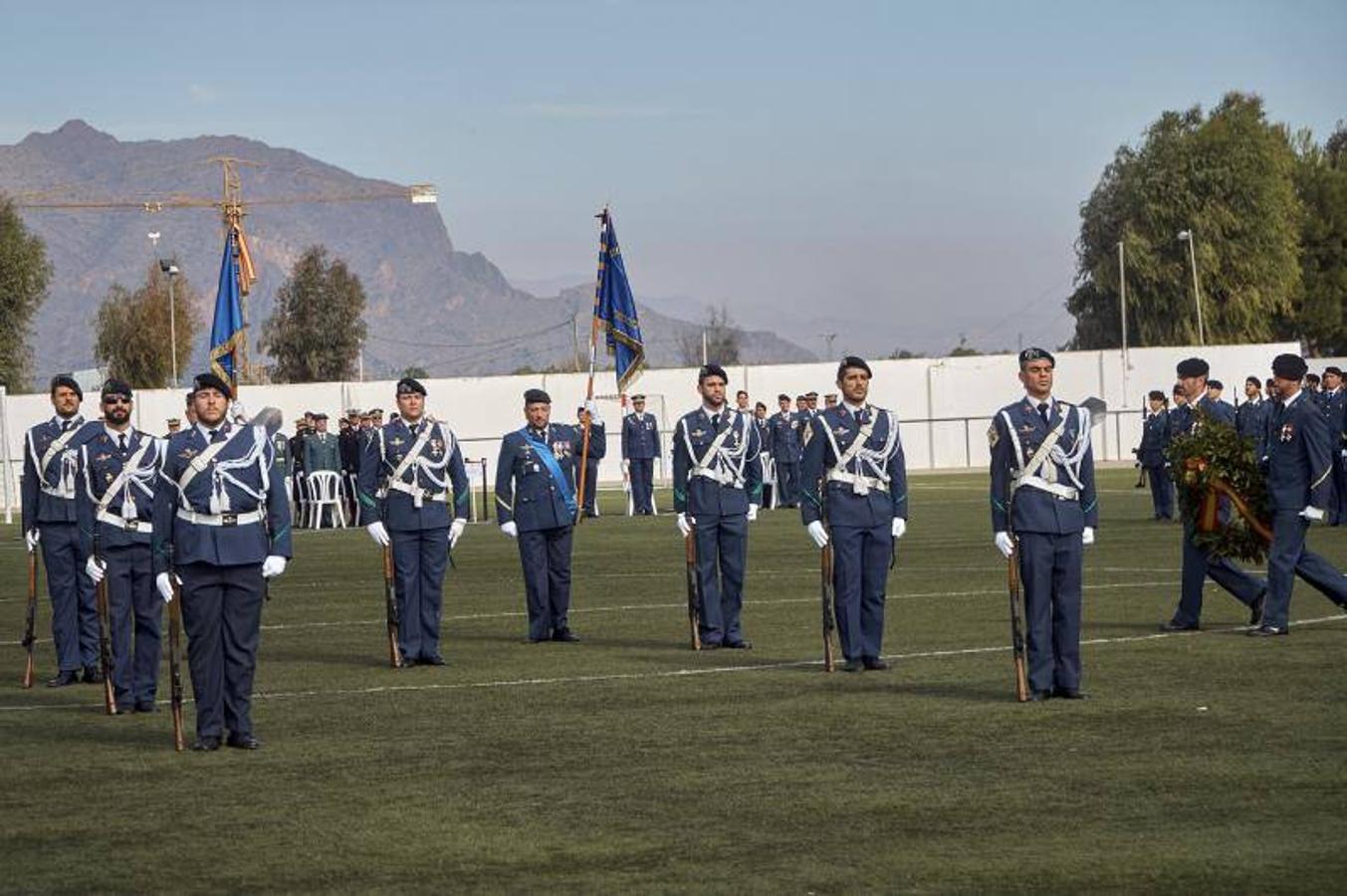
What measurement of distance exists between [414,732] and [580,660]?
3789mm

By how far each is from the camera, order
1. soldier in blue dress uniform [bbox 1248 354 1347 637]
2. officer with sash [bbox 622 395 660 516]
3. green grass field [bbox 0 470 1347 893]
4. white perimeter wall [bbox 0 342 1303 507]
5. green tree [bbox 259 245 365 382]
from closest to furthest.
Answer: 1. green grass field [bbox 0 470 1347 893]
2. soldier in blue dress uniform [bbox 1248 354 1347 637]
3. officer with sash [bbox 622 395 660 516]
4. white perimeter wall [bbox 0 342 1303 507]
5. green tree [bbox 259 245 365 382]

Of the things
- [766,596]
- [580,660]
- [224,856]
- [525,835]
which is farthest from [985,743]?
[766,596]

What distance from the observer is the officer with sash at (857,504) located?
15.1m

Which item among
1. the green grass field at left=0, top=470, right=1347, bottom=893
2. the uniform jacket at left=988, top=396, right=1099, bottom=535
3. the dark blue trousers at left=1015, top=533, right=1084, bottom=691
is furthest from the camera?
the uniform jacket at left=988, top=396, right=1099, bottom=535

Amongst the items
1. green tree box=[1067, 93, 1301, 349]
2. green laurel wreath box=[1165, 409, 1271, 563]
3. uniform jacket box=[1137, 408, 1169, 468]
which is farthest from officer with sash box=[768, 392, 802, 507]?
green tree box=[1067, 93, 1301, 349]

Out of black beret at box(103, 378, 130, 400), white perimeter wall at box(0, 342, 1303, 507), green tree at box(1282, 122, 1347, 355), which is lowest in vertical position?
black beret at box(103, 378, 130, 400)

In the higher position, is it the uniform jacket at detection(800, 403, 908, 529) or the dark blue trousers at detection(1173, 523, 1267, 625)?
the uniform jacket at detection(800, 403, 908, 529)

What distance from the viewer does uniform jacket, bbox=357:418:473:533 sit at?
16.9m

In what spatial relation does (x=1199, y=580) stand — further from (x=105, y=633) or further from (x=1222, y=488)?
(x=105, y=633)

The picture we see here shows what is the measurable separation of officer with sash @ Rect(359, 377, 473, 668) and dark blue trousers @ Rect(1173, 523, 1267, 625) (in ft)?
19.0

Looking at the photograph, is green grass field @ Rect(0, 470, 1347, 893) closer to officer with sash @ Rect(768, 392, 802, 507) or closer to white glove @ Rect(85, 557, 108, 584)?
white glove @ Rect(85, 557, 108, 584)

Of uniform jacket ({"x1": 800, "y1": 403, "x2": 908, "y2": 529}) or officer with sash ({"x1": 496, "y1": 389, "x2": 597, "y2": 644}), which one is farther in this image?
officer with sash ({"x1": 496, "y1": 389, "x2": 597, "y2": 644})

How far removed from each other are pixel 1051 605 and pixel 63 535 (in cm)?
761

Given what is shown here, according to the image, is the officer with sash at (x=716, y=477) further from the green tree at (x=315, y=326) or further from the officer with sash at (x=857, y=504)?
the green tree at (x=315, y=326)
